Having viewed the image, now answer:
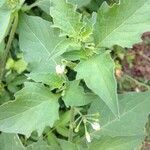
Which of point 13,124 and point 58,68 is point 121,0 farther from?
point 13,124

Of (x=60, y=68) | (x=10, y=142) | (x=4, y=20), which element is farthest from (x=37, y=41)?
(x=10, y=142)

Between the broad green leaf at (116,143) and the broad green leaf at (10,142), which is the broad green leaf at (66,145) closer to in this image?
the broad green leaf at (116,143)

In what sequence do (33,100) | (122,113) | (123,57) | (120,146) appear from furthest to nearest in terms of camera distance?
(123,57)
(122,113)
(120,146)
(33,100)

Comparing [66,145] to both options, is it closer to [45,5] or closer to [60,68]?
[60,68]

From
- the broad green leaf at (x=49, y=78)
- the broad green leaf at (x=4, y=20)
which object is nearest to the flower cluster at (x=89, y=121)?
the broad green leaf at (x=49, y=78)

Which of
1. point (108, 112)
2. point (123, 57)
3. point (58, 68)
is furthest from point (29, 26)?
point (123, 57)

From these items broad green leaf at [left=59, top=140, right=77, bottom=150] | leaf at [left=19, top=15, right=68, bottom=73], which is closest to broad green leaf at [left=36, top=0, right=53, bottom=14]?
leaf at [left=19, top=15, right=68, bottom=73]
